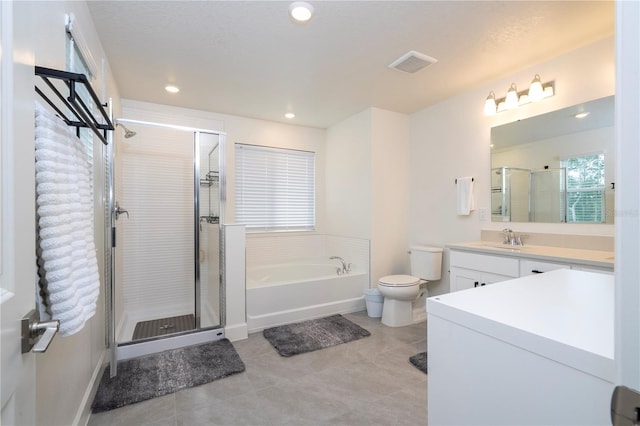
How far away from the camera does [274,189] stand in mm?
4055

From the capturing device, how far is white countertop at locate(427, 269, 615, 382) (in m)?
0.59

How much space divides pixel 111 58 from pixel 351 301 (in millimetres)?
3319

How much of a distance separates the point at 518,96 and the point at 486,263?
1.55 metres

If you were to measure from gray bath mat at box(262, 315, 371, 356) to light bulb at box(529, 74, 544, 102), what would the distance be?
2583 mm

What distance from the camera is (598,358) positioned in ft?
1.84

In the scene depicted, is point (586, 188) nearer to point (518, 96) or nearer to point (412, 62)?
point (518, 96)

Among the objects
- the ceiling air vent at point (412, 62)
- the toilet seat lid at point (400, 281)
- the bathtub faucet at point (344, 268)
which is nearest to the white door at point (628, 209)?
the ceiling air vent at point (412, 62)

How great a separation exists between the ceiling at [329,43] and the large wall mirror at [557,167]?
0.55 m

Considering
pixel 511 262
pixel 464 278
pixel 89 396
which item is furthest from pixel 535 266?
pixel 89 396

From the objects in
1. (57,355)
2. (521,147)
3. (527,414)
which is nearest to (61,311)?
(57,355)

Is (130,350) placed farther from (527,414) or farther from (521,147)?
(521,147)

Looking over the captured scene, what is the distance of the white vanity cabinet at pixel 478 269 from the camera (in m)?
2.21

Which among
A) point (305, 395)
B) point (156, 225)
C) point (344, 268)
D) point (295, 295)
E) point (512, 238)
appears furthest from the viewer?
point (344, 268)

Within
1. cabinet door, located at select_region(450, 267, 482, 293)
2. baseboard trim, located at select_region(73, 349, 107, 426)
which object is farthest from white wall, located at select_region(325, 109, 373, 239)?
baseboard trim, located at select_region(73, 349, 107, 426)
